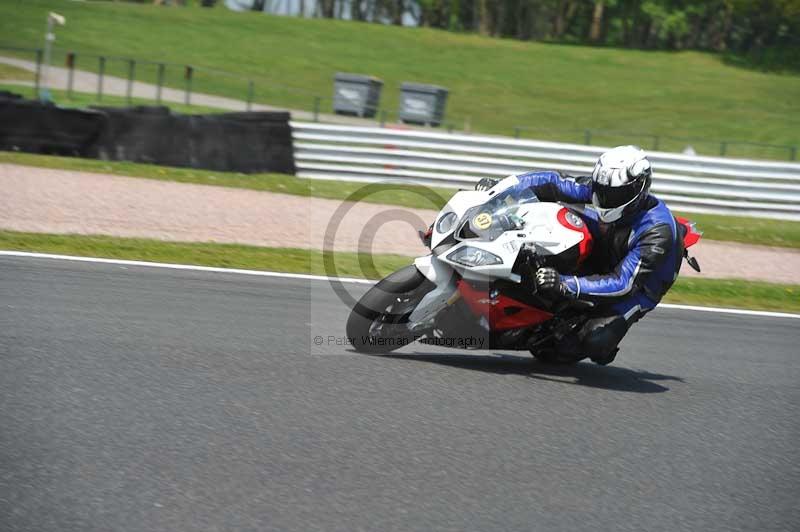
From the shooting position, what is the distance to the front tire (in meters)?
6.25

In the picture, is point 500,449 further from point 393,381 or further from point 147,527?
point 147,527

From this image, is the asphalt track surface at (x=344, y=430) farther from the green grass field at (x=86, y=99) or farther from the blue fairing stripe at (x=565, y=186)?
the green grass field at (x=86, y=99)

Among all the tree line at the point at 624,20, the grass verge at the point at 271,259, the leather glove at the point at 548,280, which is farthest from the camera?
the tree line at the point at 624,20

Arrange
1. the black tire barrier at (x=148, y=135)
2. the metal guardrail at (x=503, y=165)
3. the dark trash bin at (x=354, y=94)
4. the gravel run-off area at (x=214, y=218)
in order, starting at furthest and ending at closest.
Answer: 1. the dark trash bin at (x=354, y=94)
2. the metal guardrail at (x=503, y=165)
3. the black tire barrier at (x=148, y=135)
4. the gravel run-off area at (x=214, y=218)

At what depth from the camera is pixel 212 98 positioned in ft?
113

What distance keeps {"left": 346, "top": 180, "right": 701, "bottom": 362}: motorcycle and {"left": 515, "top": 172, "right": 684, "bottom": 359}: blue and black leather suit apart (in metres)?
0.12

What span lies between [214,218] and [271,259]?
232 cm

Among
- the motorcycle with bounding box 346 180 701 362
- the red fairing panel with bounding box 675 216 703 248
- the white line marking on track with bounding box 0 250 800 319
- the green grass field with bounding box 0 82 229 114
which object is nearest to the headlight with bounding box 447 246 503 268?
the motorcycle with bounding box 346 180 701 362

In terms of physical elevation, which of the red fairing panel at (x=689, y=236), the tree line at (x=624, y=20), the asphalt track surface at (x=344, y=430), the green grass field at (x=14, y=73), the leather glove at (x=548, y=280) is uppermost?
the tree line at (x=624, y=20)

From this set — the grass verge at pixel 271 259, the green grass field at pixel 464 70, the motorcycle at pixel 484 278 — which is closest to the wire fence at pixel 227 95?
the green grass field at pixel 464 70

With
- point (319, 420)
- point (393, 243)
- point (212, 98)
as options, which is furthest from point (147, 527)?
point (212, 98)

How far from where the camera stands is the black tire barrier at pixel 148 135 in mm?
15625

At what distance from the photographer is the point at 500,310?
6.32 meters

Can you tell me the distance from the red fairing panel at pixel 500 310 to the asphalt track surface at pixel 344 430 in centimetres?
38
